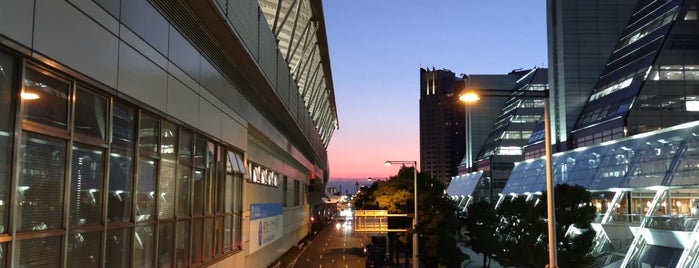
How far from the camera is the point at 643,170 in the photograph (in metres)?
49.7

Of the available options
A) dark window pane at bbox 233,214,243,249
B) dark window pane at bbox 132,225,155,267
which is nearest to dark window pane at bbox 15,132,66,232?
dark window pane at bbox 132,225,155,267

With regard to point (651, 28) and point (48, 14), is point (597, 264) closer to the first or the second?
A: point (651, 28)

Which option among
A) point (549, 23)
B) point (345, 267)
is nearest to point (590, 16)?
point (549, 23)

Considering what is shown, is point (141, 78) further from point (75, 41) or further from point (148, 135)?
point (75, 41)

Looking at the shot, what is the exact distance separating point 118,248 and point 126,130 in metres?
2.35

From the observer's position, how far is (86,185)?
10.8m

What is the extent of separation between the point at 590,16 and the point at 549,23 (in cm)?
679

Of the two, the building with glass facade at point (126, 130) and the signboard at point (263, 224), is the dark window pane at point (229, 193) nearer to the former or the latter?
the building with glass facade at point (126, 130)

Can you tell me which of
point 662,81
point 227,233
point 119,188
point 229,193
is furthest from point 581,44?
point 119,188

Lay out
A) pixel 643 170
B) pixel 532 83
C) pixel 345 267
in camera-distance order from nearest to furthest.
→ 1. pixel 643 170
2. pixel 345 267
3. pixel 532 83

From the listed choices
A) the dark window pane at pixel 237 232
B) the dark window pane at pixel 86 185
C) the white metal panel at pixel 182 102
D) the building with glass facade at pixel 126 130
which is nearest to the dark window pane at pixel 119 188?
the building with glass facade at pixel 126 130

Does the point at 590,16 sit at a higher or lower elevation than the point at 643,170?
higher

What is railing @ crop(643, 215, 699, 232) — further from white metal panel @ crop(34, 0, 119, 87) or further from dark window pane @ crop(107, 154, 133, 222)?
white metal panel @ crop(34, 0, 119, 87)

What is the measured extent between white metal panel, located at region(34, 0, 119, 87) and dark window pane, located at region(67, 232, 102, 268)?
274 centimetres
